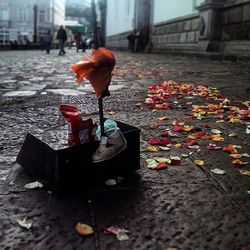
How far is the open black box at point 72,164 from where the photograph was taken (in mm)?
1454

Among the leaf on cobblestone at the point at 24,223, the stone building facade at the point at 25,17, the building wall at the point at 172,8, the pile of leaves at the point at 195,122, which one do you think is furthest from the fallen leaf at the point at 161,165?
the stone building facade at the point at 25,17

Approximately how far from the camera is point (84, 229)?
4.02ft

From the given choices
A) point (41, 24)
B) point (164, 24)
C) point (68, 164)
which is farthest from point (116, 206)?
point (41, 24)

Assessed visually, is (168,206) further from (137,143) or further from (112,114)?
(112,114)

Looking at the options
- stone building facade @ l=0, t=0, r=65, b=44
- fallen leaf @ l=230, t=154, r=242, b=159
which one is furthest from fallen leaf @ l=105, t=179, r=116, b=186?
stone building facade @ l=0, t=0, r=65, b=44

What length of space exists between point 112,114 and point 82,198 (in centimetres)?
166

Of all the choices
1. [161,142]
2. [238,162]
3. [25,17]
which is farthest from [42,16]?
[238,162]

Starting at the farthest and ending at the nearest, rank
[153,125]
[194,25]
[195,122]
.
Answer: [194,25]
[195,122]
[153,125]

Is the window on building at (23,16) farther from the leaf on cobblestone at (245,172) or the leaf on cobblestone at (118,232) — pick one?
the leaf on cobblestone at (118,232)

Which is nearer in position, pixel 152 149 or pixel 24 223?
pixel 24 223

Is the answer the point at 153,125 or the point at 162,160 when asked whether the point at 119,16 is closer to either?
the point at 153,125

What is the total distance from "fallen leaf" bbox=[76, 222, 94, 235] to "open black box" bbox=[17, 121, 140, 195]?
0.25 meters

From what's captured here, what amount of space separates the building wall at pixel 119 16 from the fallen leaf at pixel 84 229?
21998 millimetres

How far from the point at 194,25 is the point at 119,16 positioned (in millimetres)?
16083
